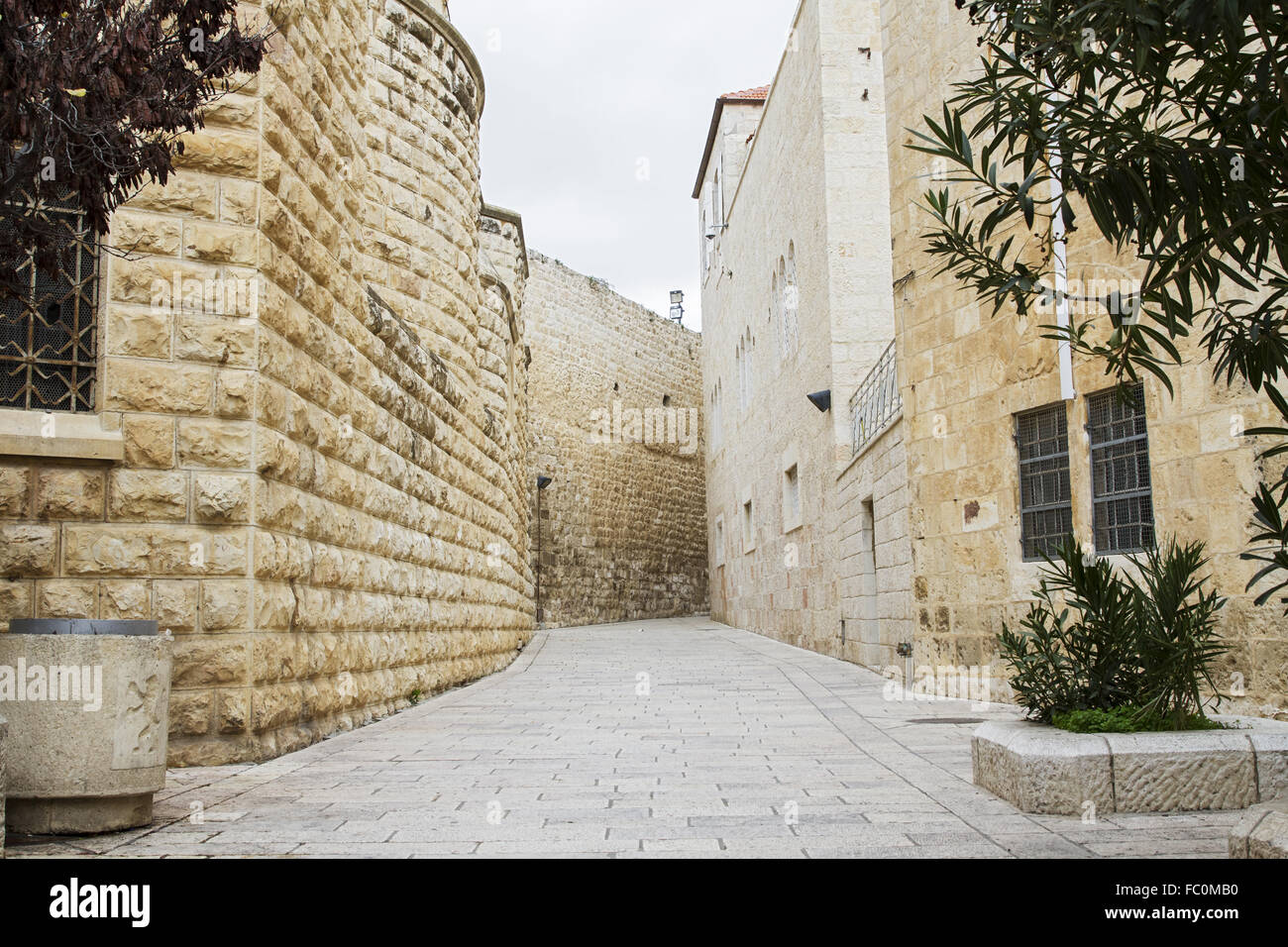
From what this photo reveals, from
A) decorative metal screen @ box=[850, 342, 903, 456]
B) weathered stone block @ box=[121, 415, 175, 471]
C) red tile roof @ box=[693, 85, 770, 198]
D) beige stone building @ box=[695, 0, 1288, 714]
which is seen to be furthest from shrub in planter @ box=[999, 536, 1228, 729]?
red tile roof @ box=[693, 85, 770, 198]

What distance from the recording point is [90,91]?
359cm

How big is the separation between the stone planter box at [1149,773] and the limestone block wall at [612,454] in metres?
19.6

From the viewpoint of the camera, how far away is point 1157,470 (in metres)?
7.39

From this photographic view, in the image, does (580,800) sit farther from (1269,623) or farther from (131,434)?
(1269,623)

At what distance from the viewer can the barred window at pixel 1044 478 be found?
8.27 meters

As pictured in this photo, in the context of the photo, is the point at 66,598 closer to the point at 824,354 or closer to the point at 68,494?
the point at 68,494

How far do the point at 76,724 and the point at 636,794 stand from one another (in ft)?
7.59

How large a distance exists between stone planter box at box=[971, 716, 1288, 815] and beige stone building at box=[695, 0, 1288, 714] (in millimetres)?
1675

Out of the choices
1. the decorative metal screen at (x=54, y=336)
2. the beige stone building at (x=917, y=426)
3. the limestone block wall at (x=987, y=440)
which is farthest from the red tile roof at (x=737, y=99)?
the decorative metal screen at (x=54, y=336)

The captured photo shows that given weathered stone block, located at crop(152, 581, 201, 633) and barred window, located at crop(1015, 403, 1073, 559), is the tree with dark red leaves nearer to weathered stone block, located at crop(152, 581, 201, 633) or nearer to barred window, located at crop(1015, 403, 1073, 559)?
weathered stone block, located at crop(152, 581, 201, 633)

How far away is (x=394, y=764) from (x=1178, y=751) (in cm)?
376

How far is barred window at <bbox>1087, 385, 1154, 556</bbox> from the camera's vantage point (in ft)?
24.9

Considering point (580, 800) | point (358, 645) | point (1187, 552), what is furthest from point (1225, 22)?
point (358, 645)

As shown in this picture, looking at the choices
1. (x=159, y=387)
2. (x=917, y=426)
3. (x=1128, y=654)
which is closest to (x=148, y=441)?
(x=159, y=387)
